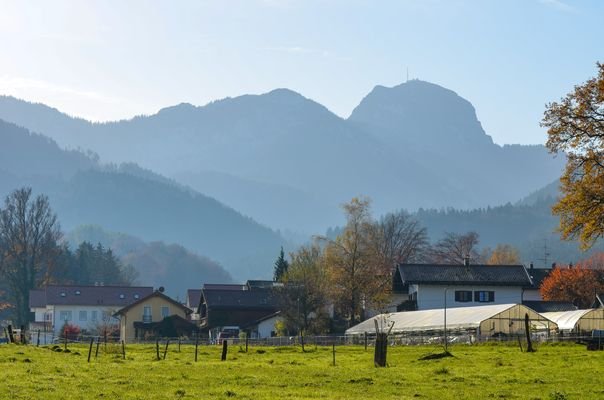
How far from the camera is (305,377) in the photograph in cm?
3584

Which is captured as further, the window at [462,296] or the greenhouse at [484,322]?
the window at [462,296]

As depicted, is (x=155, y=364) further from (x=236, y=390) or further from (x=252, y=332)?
(x=252, y=332)

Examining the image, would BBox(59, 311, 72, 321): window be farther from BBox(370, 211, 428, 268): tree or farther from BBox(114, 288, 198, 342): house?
BBox(370, 211, 428, 268): tree

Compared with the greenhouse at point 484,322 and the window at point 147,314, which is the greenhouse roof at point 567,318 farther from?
the window at point 147,314

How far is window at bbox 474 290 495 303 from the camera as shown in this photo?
100m

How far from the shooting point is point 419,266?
103 meters

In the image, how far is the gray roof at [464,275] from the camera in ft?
329

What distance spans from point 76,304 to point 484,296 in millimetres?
57516

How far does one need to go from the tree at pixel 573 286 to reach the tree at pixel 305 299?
26868 mm

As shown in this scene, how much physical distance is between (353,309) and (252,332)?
14.3m

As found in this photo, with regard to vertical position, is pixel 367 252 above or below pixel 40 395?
above

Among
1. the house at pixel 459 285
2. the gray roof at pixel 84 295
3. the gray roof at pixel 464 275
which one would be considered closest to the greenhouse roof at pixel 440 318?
the house at pixel 459 285

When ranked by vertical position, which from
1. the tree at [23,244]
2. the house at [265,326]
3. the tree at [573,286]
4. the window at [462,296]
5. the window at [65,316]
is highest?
the tree at [23,244]

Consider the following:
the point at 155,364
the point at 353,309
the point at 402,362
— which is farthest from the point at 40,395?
the point at 353,309
